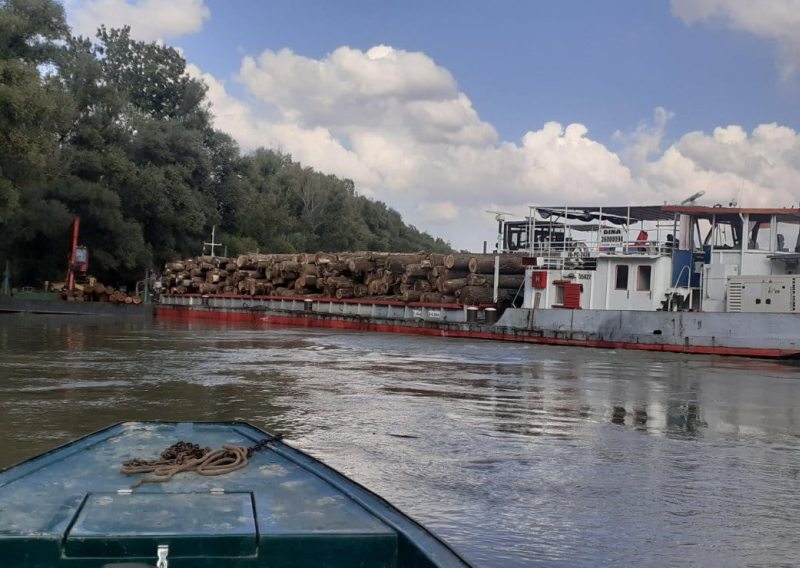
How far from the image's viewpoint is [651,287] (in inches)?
934

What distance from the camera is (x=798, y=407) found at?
Result: 1207cm

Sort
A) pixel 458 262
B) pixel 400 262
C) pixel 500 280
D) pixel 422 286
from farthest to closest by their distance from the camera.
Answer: pixel 400 262 → pixel 422 286 → pixel 458 262 → pixel 500 280

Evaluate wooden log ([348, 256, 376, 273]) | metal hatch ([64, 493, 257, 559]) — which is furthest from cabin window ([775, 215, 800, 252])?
metal hatch ([64, 493, 257, 559])

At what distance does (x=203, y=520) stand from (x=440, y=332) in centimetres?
2440

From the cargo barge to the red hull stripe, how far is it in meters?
0.03

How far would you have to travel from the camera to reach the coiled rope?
4.14 metres

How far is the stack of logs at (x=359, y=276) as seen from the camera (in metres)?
28.4

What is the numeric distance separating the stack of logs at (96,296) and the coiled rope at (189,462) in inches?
1349

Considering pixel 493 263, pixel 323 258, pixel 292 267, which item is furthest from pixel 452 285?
pixel 292 267

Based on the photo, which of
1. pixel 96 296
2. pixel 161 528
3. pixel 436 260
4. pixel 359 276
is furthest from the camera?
pixel 96 296

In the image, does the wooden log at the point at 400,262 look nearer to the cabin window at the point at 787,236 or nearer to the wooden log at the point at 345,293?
the wooden log at the point at 345,293

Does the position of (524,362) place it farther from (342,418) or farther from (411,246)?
(411,246)

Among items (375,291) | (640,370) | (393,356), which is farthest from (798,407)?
(375,291)

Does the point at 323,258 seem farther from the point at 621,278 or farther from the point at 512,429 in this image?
the point at 512,429
